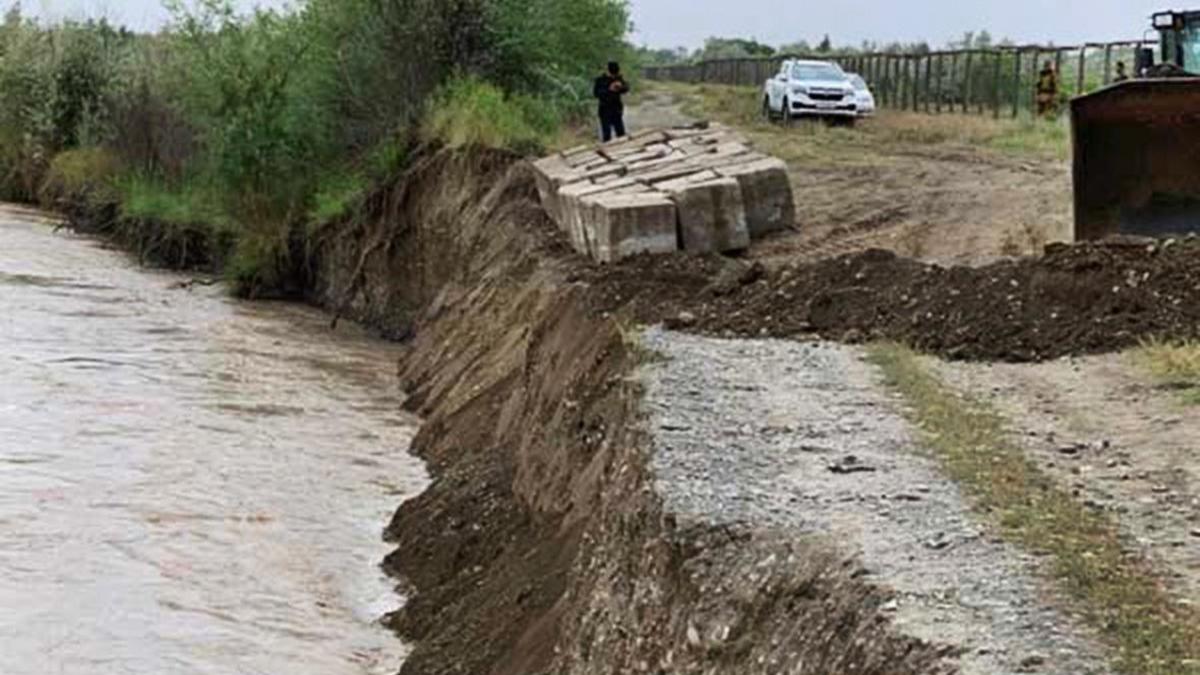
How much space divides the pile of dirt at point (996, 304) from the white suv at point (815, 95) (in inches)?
1058

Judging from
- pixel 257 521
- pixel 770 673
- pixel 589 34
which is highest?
pixel 589 34

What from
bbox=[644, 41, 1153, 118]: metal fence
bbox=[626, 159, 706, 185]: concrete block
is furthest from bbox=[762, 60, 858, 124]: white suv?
bbox=[626, 159, 706, 185]: concrete block

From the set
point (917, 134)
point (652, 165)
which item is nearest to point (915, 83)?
point (917, 134)

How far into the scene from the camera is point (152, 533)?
1507 cm

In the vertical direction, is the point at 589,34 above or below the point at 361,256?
above

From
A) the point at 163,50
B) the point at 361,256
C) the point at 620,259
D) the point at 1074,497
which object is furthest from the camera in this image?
the point at 163,50

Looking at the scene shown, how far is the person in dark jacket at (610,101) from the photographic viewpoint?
28781mm

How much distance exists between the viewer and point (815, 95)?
41.7 meters

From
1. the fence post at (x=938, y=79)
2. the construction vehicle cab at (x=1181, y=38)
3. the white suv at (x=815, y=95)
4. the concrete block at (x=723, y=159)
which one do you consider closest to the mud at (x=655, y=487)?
the concrete block at (x=723, y=159)

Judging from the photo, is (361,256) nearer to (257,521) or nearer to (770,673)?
(257,521)

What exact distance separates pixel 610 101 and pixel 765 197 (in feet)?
31.0

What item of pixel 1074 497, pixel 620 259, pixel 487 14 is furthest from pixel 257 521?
pixel 487 14

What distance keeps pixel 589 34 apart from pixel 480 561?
23.9 meters

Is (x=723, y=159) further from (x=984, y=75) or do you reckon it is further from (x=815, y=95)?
(x=984, y=75)
